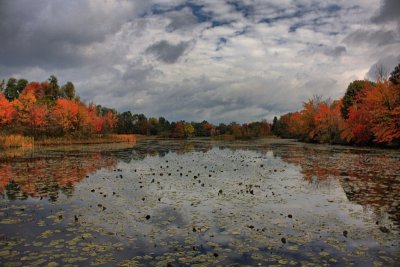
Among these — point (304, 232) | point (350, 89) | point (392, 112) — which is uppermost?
point (350, 89)

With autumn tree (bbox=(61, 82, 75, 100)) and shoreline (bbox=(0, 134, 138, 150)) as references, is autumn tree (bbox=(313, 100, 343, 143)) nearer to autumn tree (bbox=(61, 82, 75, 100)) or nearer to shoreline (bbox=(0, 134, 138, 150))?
shoreline (bbox=(0, 134, 138, 150))

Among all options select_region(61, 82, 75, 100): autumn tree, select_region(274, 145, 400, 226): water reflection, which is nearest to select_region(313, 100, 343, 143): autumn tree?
select_region(274, 145, 400, 226): water reflection

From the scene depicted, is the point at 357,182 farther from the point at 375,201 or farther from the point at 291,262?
the point at 291,262

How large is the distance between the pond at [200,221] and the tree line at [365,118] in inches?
1263

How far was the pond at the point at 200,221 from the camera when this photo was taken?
27.9ft

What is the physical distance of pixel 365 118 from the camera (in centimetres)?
5484

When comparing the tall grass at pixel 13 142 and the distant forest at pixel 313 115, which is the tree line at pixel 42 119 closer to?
the distant forest at pixel 313 115

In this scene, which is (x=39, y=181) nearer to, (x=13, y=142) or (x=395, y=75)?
(x=13, y=142)

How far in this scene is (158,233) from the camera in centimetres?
1043

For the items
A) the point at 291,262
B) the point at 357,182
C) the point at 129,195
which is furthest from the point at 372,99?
the point at 291,262

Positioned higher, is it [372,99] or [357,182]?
[372,99]

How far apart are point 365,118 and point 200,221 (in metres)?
51.8

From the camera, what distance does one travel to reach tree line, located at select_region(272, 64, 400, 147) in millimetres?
49594

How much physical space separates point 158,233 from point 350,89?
72762mm
